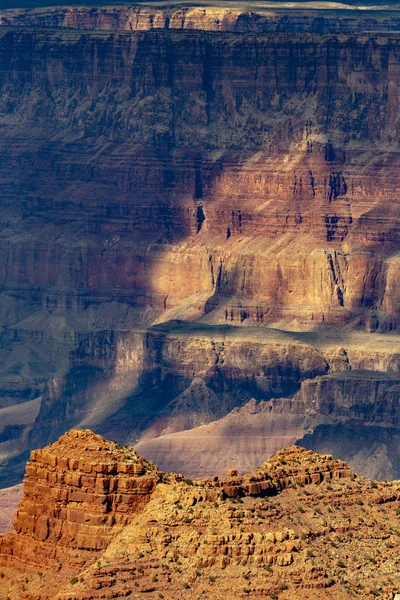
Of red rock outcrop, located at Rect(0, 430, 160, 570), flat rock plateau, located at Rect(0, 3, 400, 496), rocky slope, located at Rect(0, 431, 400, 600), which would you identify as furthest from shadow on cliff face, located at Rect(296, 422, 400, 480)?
red rock outcrop, located at Rect(0, 430, 160, 570)

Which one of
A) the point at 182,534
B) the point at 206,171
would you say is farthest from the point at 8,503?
the point at 182,534

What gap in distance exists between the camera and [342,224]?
173875mm

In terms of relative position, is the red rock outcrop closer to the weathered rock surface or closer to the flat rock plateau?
the weathered rock surface

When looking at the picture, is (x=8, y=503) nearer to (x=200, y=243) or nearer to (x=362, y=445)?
(x=362, y=445)

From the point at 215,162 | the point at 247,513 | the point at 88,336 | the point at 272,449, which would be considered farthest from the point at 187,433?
the point at 247,513

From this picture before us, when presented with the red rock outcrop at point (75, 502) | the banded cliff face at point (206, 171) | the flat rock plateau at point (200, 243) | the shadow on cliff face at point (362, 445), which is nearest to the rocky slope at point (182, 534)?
the red rock outcrop at point (75, 502)

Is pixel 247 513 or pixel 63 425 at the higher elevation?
pixel 247 513

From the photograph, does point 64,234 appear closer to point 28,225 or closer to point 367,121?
point 28,225

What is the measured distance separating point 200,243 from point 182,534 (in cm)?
12084

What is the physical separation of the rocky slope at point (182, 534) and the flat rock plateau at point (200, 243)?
3257 inches

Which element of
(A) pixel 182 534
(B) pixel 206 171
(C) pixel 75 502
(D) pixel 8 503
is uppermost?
(B) pixel 206 171

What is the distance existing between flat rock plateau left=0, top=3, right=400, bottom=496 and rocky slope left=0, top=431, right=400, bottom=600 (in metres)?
82.7

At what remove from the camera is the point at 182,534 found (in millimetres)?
59375

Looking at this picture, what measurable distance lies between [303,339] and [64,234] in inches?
1126
